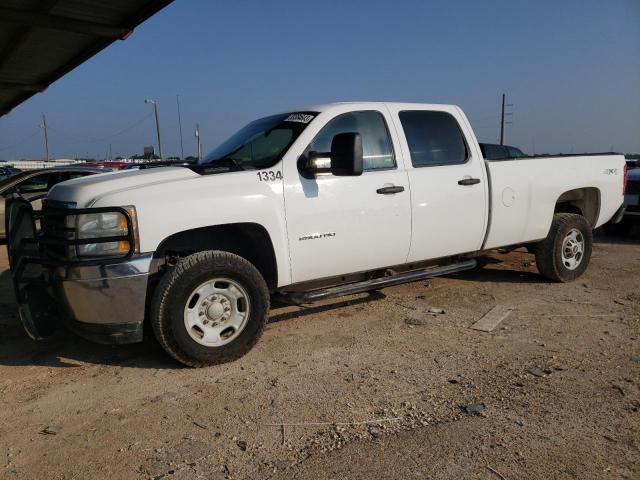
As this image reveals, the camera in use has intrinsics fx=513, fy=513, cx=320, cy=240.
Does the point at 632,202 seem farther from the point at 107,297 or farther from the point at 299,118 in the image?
the point at 107,297

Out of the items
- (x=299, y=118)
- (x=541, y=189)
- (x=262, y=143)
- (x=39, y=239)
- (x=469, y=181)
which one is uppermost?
(x=299, y=118)

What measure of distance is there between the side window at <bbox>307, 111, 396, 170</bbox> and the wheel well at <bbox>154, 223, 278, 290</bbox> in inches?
36.4

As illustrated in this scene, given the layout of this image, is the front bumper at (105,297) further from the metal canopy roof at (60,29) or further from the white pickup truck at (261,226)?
the metal canopy roof at (60,29)

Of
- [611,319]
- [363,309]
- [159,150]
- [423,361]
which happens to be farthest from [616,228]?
[159,150]

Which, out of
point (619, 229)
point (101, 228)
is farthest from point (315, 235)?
point (619, 229)

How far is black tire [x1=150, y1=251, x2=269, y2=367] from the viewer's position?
3.55 metres

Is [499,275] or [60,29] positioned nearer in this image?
[499,275]

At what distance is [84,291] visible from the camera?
134 inches

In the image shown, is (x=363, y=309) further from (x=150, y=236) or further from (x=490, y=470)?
(x=490, y=470)

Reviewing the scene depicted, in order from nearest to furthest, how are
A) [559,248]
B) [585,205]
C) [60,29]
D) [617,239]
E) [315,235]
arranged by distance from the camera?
[315,235]
[559,248]
[585,205]
[617,239]
[60,29]

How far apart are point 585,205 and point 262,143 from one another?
4.22 meters

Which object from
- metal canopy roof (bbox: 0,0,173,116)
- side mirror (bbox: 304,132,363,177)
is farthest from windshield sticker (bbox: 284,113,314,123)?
metal canopy roof (bbox: 0,0,173,116)

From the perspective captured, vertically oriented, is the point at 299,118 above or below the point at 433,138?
above

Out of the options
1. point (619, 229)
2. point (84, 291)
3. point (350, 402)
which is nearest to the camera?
point (350, 402)
